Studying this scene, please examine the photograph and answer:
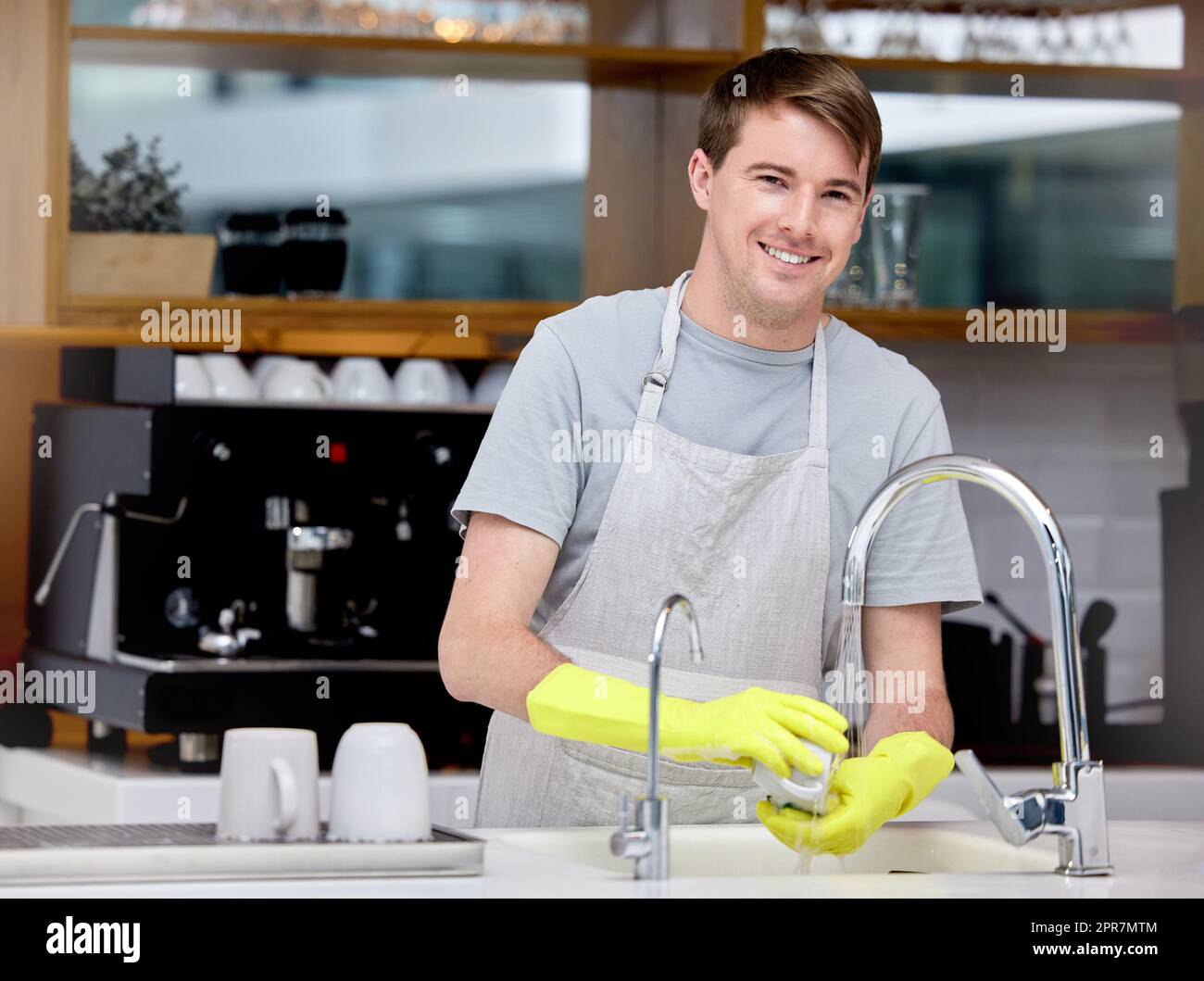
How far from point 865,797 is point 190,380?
1.53 meters

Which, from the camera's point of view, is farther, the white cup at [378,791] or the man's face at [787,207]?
the man's face at [787,207]

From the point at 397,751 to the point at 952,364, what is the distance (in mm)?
2133

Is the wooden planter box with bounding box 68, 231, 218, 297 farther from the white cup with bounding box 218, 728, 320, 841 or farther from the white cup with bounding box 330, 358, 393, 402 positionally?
the white cup with bounding box 218, 728, 320, 841

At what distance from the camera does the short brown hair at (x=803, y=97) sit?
1.71m

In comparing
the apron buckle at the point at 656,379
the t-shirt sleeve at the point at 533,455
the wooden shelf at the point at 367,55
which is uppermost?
the wooden shelf at the point at 367,55

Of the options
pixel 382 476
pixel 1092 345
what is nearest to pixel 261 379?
pixel 382 476

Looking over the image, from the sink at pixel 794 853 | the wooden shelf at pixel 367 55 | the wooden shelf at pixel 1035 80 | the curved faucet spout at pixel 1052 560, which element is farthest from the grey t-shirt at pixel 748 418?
the wooden shelf at pixel 1035 80

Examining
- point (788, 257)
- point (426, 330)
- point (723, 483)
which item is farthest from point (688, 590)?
point (426, 330)

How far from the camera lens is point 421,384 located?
9.12ft

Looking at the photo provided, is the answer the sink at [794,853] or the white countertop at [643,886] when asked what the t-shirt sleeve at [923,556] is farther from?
the white countertop at [643,886]

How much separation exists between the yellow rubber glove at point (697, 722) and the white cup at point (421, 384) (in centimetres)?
138

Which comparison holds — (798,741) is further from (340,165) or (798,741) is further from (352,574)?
(340,165)

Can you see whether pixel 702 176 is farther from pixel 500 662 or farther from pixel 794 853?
pixel 794 853

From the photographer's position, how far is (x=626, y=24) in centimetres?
317
